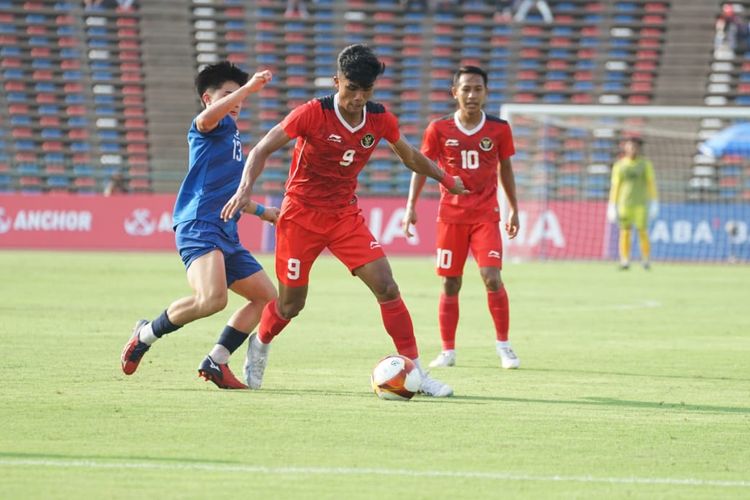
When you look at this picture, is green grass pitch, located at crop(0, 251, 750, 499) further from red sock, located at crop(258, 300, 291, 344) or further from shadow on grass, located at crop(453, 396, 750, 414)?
red sock, located at crop(258, 300, 291, 344)

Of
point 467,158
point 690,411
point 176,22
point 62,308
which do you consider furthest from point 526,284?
point 176,22

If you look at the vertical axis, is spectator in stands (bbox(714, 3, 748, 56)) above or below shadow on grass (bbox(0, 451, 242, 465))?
above

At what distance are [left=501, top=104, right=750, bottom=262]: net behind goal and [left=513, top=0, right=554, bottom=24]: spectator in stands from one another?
4.13 m

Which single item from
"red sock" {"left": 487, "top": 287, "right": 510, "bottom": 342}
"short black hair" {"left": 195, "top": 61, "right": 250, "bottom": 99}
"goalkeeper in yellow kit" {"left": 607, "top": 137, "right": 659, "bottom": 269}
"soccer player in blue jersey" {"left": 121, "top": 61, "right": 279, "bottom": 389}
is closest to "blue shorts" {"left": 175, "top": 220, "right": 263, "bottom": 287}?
"soccer player in blue jersey" {"left": 121, "top": 61, "right": 279, "bottom": 389}

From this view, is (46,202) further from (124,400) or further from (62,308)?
(124,400)

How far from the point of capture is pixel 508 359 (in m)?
10.5

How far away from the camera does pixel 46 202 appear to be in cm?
3088

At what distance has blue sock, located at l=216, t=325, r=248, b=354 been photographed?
8773mm

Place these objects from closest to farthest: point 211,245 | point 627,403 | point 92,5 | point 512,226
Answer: point 627,403
point 211,245
point 512,226
point 92,5

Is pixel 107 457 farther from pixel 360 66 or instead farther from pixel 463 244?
pixel 463 244

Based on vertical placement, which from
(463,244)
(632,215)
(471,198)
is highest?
(471,198)

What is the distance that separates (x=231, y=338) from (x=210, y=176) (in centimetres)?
112

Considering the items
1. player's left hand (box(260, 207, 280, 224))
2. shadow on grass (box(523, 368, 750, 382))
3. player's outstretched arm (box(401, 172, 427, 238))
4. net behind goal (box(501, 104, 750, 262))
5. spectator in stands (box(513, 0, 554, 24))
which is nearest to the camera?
player's left hand (box(260, 207, 280, 224))

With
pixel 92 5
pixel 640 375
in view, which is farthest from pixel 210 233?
pixel 92 5
